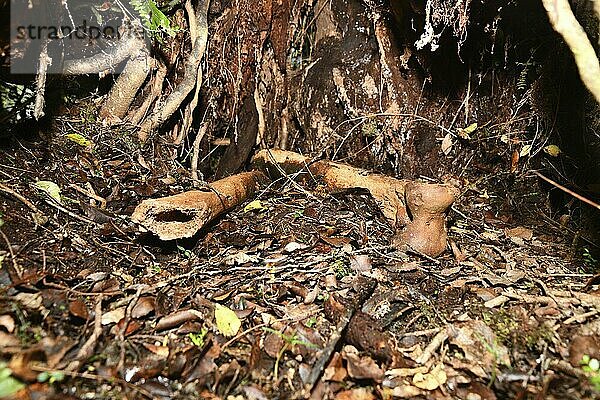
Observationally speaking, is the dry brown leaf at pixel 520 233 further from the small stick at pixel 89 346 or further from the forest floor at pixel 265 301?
the small stick at pixel 89 346

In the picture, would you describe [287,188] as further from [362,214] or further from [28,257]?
[28,257]

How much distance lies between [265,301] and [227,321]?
0.32m

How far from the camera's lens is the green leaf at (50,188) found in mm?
2869

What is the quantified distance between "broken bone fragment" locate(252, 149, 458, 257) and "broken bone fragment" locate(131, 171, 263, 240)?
97cm

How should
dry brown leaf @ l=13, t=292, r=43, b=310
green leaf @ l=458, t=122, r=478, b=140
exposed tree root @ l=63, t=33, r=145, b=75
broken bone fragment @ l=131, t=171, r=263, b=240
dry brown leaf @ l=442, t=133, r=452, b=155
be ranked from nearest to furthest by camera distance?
dry brown leaf @ l=13, t=292, r=43, b=310 → broken bone fragment @ l=131, t=171, r=263, b=240 → exposed tree root @ l=63, t=33, r=145, b=75 → green leaf @ l=458, t=122, r=478, b=140 → dry brown leaf @ l=442, t=133, r=452, b=155

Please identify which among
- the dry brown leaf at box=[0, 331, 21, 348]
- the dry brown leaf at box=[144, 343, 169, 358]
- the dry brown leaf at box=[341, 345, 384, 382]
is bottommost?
the dry brown leaf at box=[144, 343, 169, 358]

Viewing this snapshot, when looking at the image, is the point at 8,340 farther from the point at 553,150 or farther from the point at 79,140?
the point at 553,150

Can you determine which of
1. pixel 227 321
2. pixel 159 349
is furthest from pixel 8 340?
pixel 227 321

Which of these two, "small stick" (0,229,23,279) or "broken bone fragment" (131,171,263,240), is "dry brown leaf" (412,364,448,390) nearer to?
"broken bone fragment" (131,171,263,240)

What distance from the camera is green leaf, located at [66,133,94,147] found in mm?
3510

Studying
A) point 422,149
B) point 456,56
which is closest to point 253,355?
point 422,149

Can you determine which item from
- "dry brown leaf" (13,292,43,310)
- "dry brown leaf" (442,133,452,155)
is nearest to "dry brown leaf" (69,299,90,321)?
"dry brown leaf" (13,292,43,310)

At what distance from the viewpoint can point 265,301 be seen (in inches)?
98.2

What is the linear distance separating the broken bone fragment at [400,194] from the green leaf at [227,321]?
4.50ft
